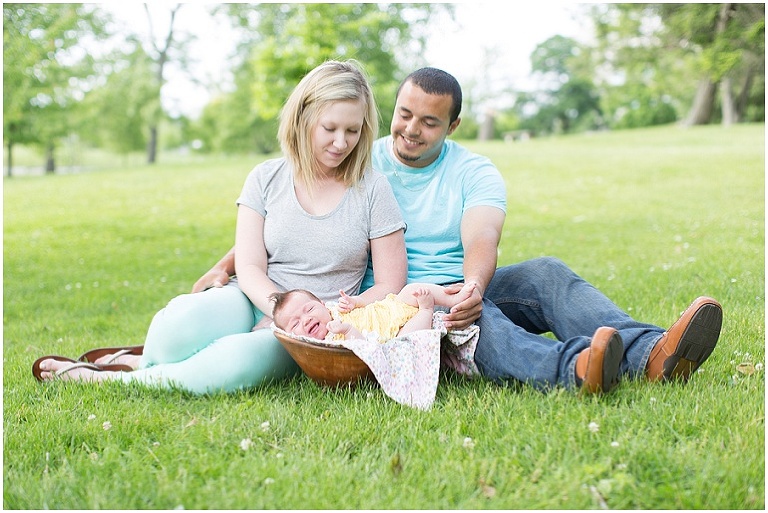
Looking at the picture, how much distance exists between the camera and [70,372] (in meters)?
3.67

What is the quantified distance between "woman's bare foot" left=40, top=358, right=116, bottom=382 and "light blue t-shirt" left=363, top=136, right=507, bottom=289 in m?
1.34

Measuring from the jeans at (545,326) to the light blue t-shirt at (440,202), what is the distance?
271 mm

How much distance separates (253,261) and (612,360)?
1.75 metres

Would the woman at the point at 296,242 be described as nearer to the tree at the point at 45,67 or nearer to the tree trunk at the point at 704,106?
the tree at the point at 45,67

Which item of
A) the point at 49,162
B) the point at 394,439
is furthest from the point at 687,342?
the point at 49,162

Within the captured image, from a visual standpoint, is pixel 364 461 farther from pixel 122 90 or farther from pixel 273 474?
pixel 122 90

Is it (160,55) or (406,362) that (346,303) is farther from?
(160,55)

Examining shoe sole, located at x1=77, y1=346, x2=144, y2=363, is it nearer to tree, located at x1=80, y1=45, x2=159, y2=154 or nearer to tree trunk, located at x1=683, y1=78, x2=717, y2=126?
tree, located at x1=80, y1=45, x2=159, y2=154

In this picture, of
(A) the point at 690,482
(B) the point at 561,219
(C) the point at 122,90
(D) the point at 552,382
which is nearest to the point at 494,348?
(D) the point at 552,382

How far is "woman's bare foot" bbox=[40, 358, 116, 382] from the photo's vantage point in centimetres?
360

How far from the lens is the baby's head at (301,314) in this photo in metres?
3.22

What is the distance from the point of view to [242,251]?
12.2ft

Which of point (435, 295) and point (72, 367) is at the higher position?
point (435, 295)

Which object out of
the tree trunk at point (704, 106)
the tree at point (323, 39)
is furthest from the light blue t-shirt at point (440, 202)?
the tree trunk at point (704, 106)
